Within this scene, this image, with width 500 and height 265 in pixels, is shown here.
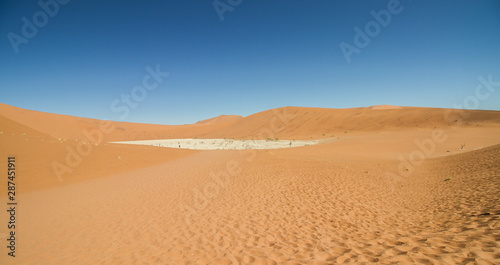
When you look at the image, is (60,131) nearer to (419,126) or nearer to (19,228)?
(19,228)

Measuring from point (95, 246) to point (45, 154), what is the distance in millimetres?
11147

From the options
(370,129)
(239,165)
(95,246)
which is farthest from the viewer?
(370,129)

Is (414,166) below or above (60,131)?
below

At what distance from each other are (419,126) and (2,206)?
43205 millimetres

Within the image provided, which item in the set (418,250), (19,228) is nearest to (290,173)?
(418,250)

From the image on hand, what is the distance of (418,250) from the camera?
3.73m

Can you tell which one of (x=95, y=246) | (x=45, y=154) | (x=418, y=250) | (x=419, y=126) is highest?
(x=419, y=126)

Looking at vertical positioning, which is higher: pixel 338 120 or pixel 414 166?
pixel 338 120

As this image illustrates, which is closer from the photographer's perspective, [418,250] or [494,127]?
[418,250]

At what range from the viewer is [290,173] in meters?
12.0

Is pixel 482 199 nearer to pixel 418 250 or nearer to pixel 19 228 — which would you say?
pixel 418 250

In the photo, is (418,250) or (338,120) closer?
(418,250)

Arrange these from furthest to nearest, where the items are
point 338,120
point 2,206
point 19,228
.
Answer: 1. point 338,120
2. point 2,206
3. point 19,228

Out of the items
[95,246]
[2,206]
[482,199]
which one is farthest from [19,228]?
[482,199]
